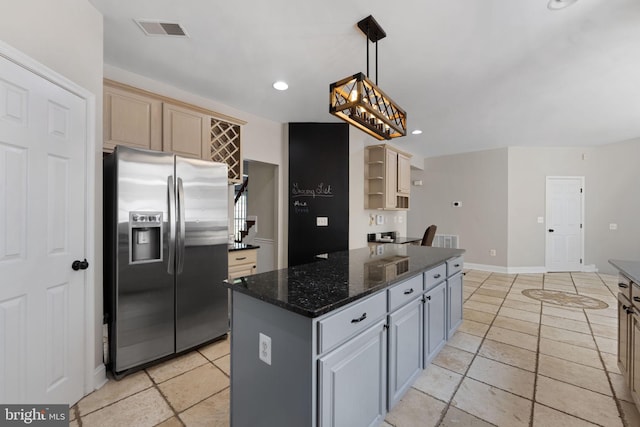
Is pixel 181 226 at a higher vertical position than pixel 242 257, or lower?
higher

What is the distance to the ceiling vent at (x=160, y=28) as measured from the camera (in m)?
2.10

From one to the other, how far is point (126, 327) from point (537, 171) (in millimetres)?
7437

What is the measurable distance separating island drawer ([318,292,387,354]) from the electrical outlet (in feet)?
0.95

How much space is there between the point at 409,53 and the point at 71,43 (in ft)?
8.16

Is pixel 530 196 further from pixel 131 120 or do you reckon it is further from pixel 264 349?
pixel 131 120

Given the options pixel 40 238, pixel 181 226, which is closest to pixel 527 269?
pixel 181 226

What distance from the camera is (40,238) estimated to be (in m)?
1.62

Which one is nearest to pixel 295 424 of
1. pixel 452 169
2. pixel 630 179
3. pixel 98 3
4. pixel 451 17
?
pixel 451 17

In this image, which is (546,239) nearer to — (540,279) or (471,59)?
(540,279)

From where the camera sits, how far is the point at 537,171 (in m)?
6.00

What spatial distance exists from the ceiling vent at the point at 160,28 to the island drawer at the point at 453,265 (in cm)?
299

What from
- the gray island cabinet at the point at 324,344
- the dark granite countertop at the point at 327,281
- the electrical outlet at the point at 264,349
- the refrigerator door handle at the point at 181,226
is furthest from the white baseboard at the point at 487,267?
the electrical outlet at the point at 264,349

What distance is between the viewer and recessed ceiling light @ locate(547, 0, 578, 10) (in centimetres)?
181

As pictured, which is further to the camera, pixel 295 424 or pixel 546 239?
pixel 546 239
